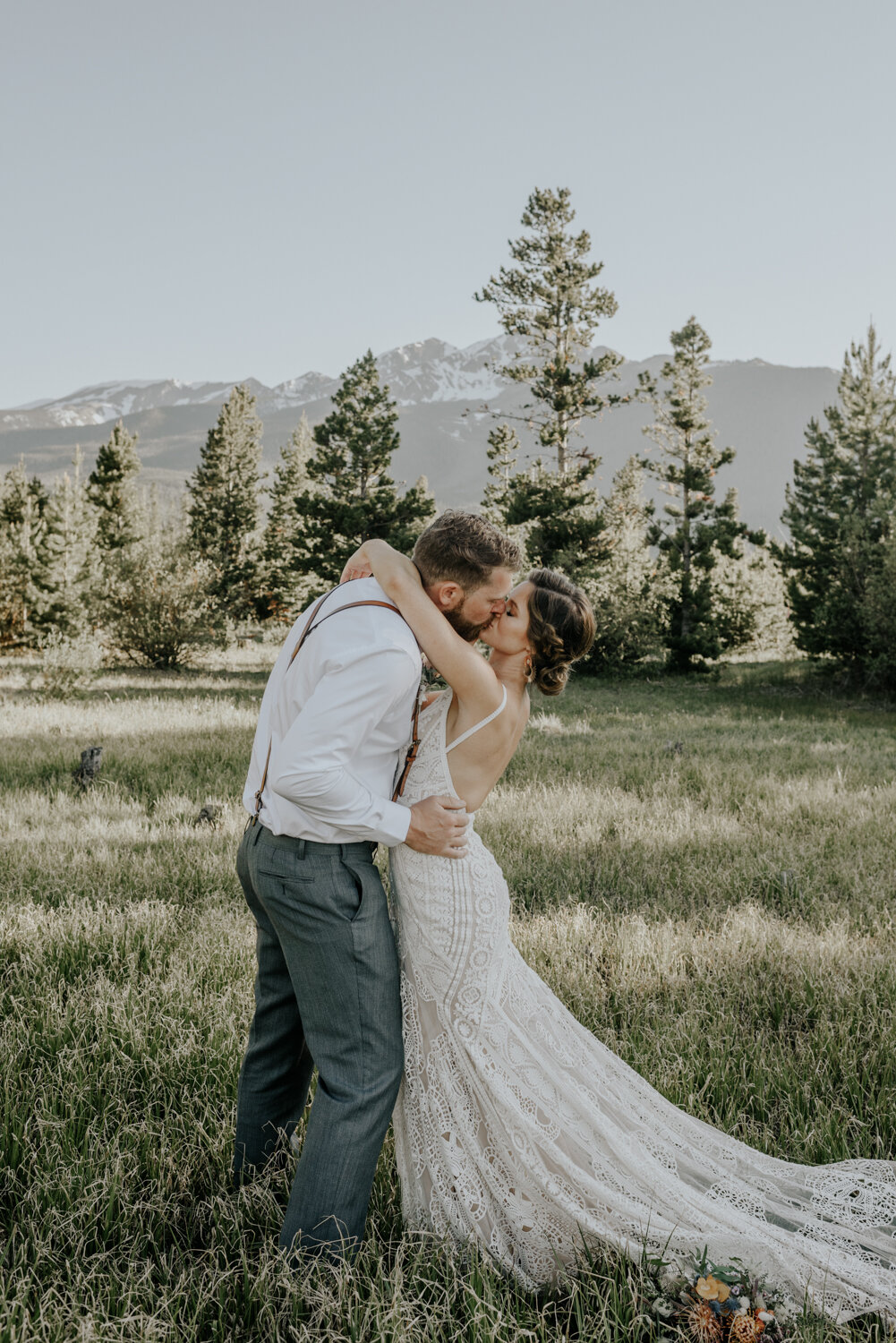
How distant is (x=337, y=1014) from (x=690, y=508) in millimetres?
29076

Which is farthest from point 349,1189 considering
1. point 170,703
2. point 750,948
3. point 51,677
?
point 51,677

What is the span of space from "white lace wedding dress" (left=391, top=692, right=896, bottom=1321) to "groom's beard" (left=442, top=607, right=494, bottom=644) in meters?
0.25

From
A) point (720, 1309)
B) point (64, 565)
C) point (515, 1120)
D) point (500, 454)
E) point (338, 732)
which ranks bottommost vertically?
point (720, 1309)

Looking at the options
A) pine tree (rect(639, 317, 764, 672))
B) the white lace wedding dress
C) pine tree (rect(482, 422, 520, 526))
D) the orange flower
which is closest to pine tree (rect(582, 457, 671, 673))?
pine tree (rect(639, 317, 764, 672))

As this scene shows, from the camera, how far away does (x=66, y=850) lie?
6.77 meters

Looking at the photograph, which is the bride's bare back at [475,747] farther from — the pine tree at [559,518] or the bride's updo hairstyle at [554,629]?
the pine tree at [559,518]

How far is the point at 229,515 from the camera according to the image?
44.5 m

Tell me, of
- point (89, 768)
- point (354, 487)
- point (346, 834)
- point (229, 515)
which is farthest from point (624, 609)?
point (346, 834)

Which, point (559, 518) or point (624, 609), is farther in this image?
point (624, 609)

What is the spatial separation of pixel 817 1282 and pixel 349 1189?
1.38 metres

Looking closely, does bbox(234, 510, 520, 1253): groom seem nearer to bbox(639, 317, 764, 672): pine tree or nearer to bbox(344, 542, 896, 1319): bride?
bbox(344, 542, 896, 1319): bride

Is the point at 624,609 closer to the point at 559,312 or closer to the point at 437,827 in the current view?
the point at 559,312

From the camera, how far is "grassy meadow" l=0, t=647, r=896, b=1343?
7.68 feet

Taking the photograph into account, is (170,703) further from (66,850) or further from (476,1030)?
(476,1030)
